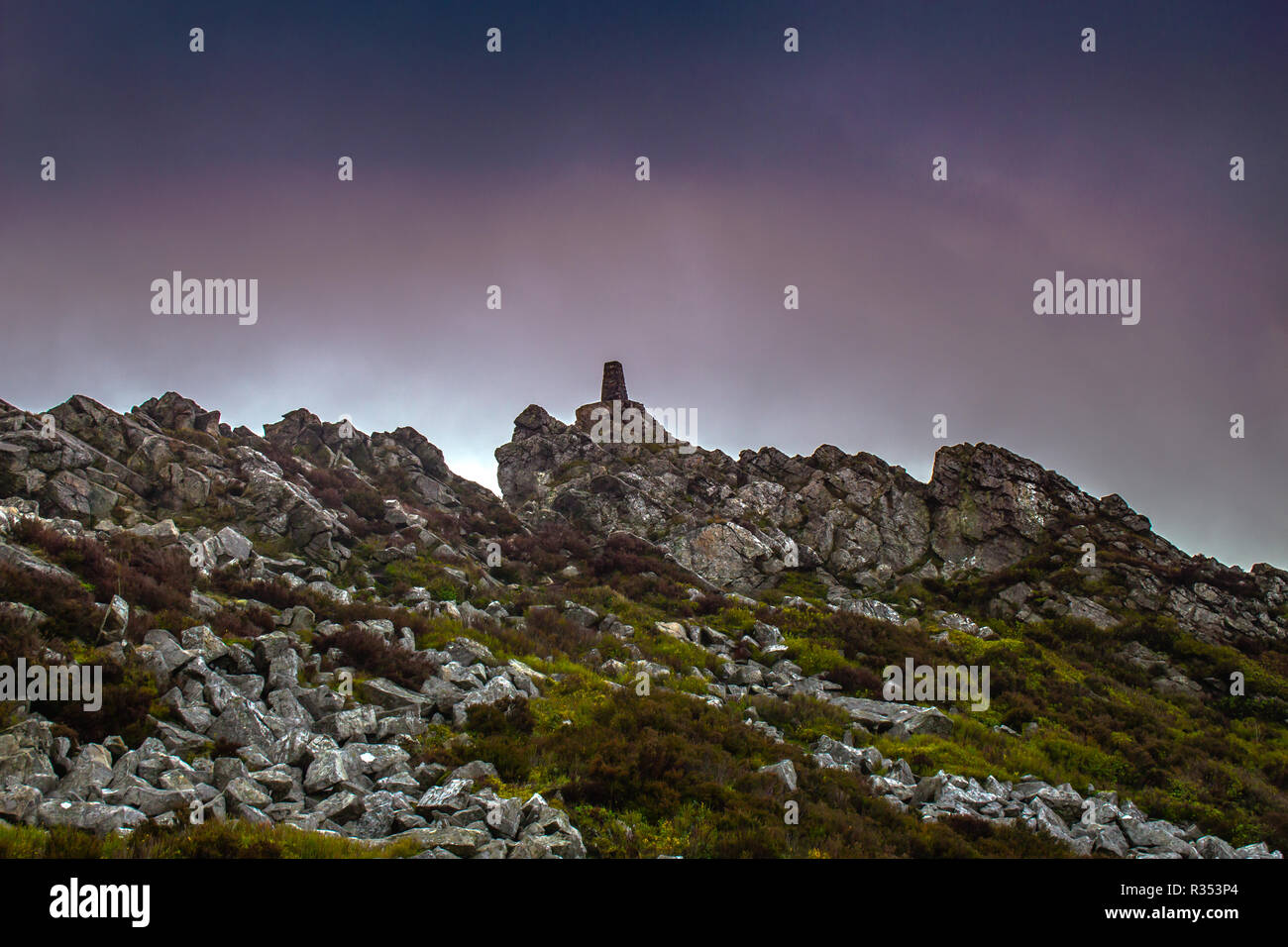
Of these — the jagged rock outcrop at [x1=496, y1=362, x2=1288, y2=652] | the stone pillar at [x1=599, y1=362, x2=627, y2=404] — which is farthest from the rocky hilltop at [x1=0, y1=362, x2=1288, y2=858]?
the stone pillar at [x1=599, y1=362, x2=627, y2=404]

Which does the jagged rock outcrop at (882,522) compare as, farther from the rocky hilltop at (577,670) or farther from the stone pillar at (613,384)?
the stone pillar at (613,384)

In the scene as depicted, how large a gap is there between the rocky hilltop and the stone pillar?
2058 centimetres

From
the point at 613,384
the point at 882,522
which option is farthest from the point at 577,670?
the point at 613,384

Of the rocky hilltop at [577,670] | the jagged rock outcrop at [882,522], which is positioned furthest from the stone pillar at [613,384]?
the rocky hilltop at [577,670]

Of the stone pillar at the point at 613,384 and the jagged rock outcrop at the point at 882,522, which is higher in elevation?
the stone pillar at the point at 613,384

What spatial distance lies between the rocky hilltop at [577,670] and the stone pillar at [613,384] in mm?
20584

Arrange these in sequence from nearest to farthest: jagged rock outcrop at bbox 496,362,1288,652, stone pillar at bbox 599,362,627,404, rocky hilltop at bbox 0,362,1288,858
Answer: rocky hilltop at bbox 0,362,1288,858 < jagged rock outcrop at bbox 496,362,1288,652 < stone pillar at bbox 599,362,627,404

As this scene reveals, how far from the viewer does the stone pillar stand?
2363 inches

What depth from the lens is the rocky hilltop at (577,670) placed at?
31.9ft

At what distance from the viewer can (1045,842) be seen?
1137 centimetres

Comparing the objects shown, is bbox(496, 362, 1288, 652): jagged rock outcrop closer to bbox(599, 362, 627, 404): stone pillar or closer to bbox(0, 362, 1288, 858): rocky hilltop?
bbox(0, 362, 1288, 858): rocky hilltop
